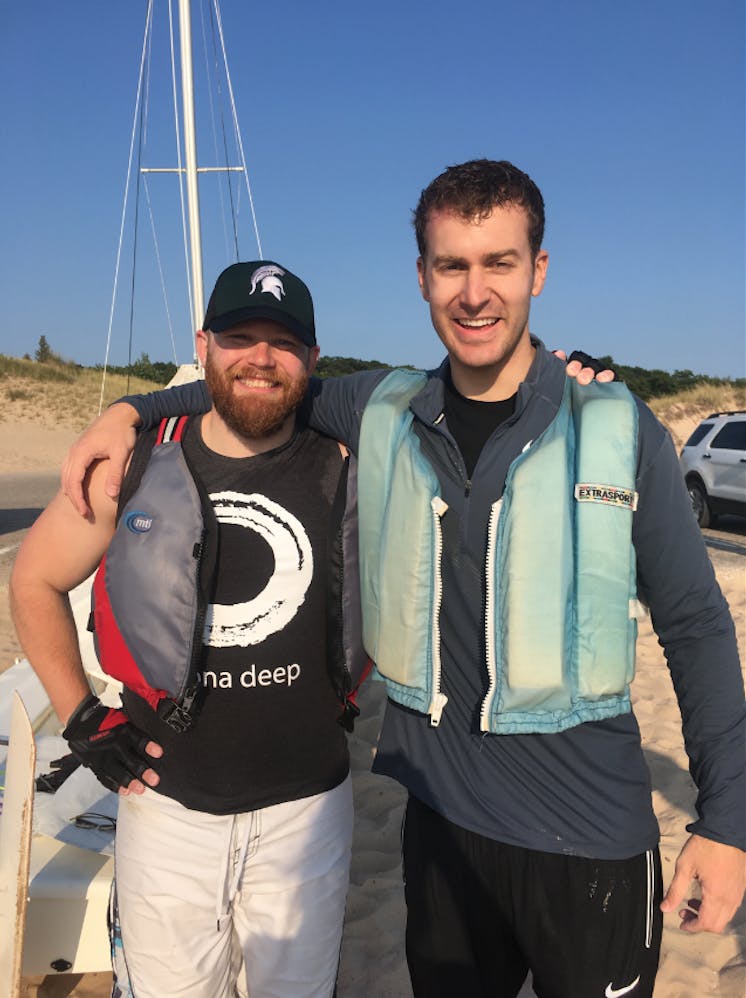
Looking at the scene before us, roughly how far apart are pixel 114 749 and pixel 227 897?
535mm

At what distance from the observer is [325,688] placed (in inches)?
90.2

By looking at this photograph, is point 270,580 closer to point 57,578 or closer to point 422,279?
point 57,578

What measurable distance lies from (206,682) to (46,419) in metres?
28.5

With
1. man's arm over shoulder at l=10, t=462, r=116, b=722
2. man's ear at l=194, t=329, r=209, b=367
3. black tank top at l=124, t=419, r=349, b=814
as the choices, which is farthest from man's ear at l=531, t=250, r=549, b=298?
man's arm over shoulder at l=10, t=462, r=116, b=722

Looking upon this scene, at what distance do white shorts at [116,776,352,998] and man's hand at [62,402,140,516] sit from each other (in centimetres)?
90

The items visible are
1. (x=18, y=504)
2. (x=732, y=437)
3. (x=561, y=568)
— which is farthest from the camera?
(x=18, y=504)

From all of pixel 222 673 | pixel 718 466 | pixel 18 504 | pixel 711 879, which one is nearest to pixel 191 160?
pixel 18 504

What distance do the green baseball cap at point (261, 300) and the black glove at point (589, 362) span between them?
81 cm

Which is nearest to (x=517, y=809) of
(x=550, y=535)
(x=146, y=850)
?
(x=550, y=535)

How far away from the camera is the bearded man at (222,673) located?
7.09 feet

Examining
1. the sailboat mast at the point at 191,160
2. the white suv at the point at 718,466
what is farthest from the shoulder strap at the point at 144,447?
the white suv at the point at 718,466

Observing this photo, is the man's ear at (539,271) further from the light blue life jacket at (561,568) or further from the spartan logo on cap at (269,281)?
the spartan logo on cap at (269,281)

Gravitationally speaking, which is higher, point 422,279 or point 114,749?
point 422,279

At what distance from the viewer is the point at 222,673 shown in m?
2.20
